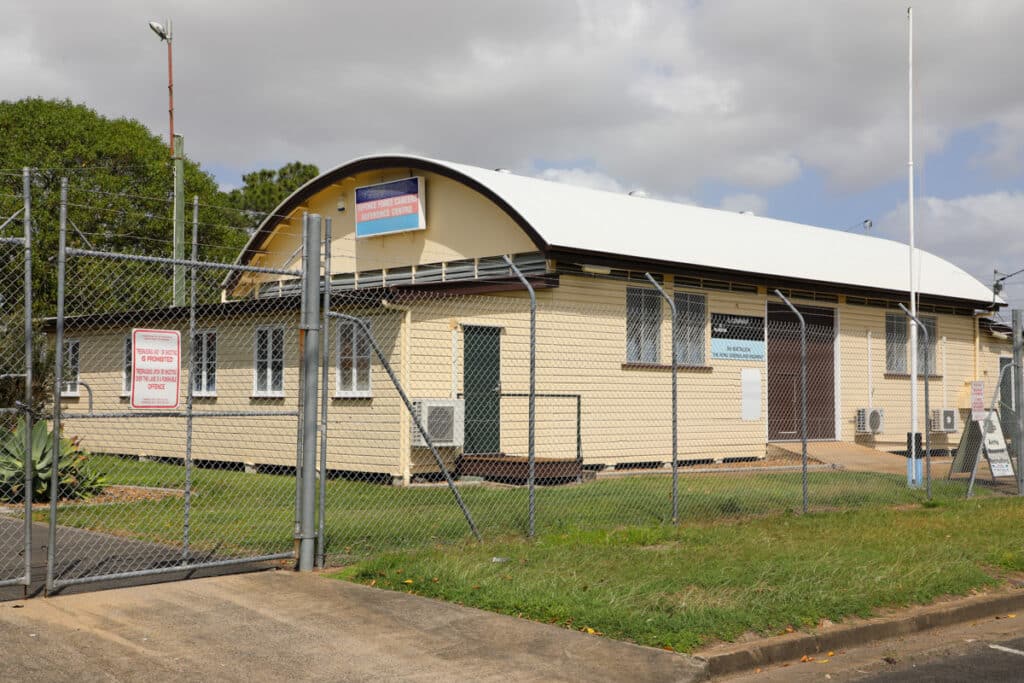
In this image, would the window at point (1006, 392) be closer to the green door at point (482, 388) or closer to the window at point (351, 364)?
the green door at point (482, 388)

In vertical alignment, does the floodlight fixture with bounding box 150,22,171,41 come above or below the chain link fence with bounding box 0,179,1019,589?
above

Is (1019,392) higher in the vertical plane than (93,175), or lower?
lower

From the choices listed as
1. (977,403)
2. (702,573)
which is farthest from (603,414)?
(702,573)

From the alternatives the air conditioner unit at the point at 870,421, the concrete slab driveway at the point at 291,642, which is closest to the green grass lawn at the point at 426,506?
the concrete slab driveway at the point at 291,642

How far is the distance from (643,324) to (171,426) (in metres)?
9.76

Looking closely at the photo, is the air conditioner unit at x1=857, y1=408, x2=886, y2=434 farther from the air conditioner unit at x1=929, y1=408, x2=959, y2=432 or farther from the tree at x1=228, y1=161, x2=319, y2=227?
the tree at x1=228, y1=161, x2=319, y2=227

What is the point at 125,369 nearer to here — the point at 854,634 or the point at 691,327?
the point at 691,327

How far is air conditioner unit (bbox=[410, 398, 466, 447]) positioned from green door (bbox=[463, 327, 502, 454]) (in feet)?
3.82

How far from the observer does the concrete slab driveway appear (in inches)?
251

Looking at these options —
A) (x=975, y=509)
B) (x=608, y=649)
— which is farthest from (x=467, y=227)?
(x=608, y=649)

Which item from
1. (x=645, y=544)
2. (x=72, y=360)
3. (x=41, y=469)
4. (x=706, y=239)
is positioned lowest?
(x=645, y=544)

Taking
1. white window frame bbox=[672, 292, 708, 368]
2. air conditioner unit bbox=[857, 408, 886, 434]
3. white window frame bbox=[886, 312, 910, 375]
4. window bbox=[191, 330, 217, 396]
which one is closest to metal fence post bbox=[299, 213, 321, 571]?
window bbox=[191, 330, 217, 396]

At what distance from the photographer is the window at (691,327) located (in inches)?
847

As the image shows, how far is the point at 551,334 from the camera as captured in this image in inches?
754
